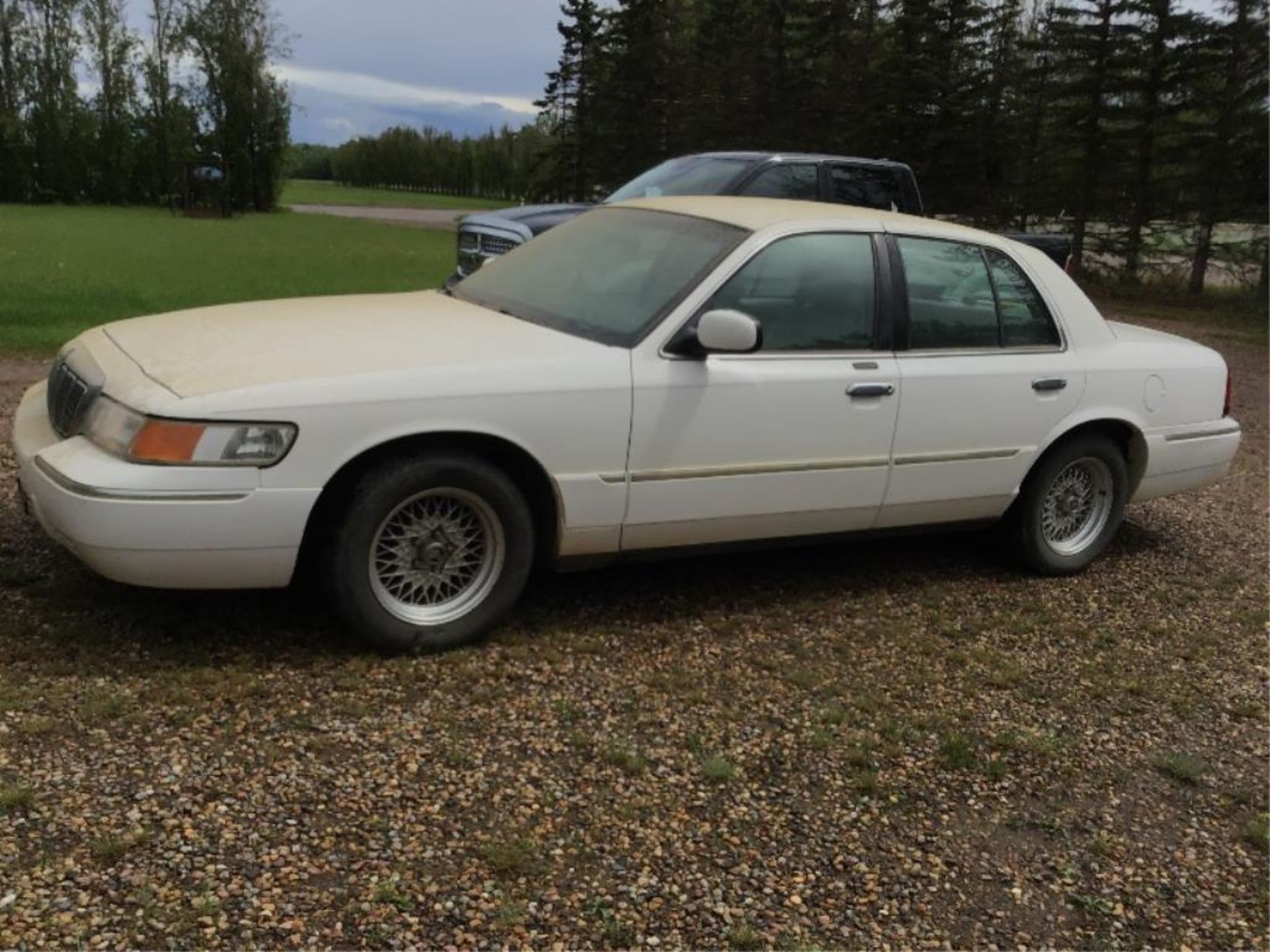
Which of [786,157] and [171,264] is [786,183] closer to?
[786,157]

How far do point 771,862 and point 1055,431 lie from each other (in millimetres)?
2943

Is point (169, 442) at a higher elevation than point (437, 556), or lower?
higher

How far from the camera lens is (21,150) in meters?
39.3

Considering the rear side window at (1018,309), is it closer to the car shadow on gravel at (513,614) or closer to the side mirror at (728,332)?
the car shadow on gravel at (513,614)

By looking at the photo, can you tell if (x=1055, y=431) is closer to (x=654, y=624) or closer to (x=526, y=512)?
(x=654, y=624)

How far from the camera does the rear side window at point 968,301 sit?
15.6 ft

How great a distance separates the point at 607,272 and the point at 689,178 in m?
5.57

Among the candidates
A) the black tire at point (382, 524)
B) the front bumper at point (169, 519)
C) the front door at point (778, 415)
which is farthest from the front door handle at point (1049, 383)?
the front bumper at point (169, 519)

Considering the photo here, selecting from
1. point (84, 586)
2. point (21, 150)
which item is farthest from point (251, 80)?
point (84, 586)

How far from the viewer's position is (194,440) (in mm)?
3389

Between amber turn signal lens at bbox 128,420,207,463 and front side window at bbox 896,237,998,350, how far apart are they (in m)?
2.87

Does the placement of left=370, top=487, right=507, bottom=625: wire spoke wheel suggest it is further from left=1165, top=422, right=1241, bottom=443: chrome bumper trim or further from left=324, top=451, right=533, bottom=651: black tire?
left=1165, top=422, right=1241, bottom=443: chrome bumper trim

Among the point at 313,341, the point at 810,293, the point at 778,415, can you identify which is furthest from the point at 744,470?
the point at 313,341

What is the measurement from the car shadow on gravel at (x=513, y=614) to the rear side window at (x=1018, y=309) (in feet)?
3.40
